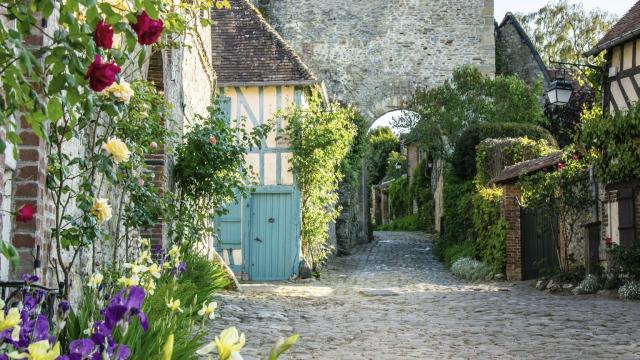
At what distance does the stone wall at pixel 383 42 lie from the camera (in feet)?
75.0

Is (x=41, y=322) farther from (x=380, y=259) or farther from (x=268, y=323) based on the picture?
(x=380, y=259)

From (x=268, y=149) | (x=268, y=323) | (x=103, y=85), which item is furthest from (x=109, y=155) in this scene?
(x=268, y=149)

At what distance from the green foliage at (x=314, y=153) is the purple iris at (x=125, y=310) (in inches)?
473

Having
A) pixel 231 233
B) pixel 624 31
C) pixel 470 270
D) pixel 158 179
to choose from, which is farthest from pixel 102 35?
pixel 470 270

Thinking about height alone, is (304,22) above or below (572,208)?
above

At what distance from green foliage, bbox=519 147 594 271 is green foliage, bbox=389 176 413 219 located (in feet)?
74.5

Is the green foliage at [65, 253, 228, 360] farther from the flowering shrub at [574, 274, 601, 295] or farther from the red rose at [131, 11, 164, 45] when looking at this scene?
the flowering shrub at [574, 274, 601, 295]

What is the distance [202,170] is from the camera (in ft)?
30.9

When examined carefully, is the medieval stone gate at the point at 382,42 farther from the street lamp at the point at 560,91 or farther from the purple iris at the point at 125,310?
the purple iris at the point at 125,310

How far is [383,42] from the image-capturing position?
75.9 ft

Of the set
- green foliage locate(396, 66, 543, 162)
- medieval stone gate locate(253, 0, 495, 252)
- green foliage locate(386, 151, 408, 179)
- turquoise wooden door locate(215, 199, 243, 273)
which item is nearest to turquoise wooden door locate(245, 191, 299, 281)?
turquoise wooden door locate(215, 199, 243, 273)

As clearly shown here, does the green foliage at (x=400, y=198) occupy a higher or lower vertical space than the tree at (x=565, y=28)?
lower

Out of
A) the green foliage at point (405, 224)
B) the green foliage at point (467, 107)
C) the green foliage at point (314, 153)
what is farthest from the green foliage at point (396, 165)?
the green foliage at point (314, 153)

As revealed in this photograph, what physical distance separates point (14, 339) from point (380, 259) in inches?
717
